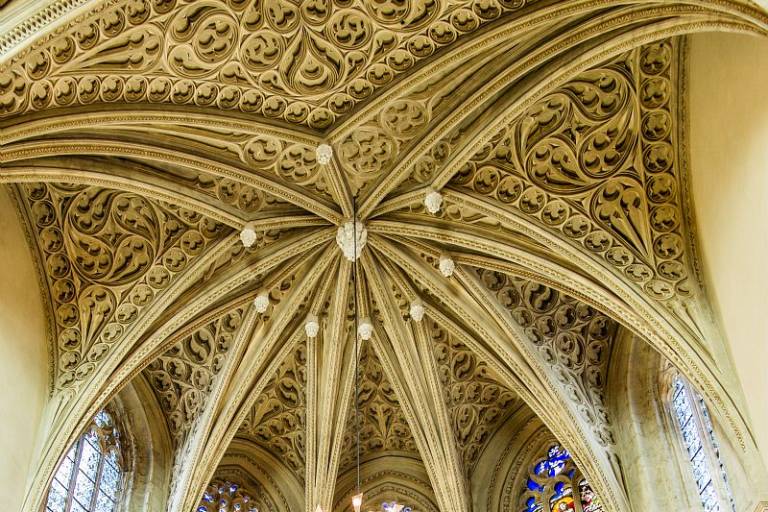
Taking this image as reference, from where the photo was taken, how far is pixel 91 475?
1741 cm

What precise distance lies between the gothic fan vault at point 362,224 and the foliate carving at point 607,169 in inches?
1.3

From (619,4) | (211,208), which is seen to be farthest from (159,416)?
(619,4)

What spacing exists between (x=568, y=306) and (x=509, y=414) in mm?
2531

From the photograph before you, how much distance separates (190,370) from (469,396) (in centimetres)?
461

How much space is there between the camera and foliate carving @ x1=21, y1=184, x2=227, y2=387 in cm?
1638

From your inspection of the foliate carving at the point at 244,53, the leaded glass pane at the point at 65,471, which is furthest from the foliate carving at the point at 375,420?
the foliate carving at the point at 244,53

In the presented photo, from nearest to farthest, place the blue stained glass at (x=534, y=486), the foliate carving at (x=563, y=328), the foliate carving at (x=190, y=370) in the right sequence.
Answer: the foliate carving at (x=563, y=328) < the foliate carving at (x=190, y=370) < the blue stained glass at (x=534, y=486)

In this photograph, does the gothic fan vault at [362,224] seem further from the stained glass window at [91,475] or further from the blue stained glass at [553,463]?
the stained glass window at [91,475]

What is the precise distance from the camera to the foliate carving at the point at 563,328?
58.2 feet

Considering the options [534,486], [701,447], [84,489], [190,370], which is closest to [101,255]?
[190,370]

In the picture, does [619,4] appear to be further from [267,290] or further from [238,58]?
[267,290]

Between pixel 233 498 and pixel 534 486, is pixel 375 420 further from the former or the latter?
pixel 534 486

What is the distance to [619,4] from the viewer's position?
13.6m

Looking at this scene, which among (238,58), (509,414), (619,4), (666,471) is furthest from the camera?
(509,414)
